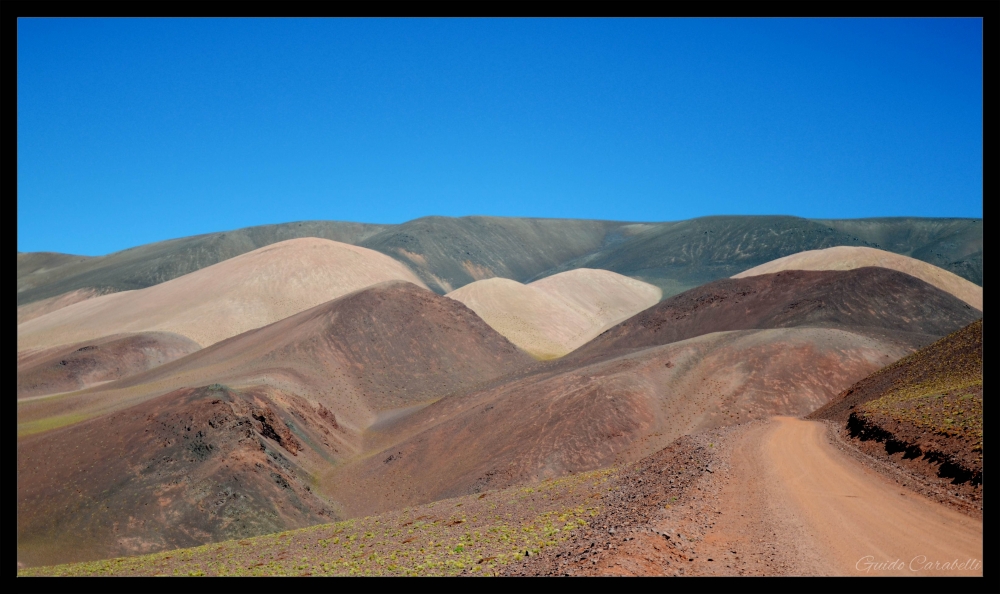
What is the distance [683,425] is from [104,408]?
142 ft

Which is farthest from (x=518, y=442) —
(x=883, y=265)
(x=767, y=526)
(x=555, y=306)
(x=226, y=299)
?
(x=883, y=265)

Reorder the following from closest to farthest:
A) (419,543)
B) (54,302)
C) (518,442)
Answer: (419,543)
(518,442)
(54,302)

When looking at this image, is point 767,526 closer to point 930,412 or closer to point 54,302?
point 930,412

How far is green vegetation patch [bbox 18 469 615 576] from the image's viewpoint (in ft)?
50.5

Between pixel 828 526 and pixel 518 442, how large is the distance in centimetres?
2541

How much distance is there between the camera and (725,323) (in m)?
69.6

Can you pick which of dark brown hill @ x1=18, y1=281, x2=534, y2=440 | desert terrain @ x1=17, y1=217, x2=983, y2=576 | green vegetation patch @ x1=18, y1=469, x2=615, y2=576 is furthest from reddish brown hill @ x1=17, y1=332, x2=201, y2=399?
green vegetation patch @ x1=18, y1=469, x2=615, y2=576

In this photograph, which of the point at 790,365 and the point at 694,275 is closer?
the point at 790,365

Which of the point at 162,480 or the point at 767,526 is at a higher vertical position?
the point at 767,526

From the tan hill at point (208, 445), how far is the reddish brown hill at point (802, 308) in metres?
20.7

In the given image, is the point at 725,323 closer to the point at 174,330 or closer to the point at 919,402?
the point at 919,402

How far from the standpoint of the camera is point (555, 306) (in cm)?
12756

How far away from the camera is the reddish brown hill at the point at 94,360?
83.4 m
